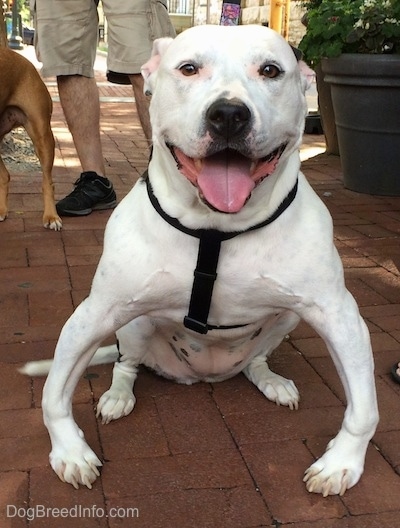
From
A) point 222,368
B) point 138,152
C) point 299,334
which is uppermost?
point 222,368

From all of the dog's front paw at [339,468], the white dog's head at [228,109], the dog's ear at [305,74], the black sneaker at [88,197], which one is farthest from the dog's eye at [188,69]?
the black sneaker at [88,197]

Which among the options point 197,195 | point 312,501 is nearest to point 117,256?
point 197,195

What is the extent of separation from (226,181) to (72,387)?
849 millimetres

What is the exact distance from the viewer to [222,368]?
276 cm

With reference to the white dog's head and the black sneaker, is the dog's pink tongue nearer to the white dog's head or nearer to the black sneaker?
the white dog's head

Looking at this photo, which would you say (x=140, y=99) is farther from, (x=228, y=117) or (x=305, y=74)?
(x=228, y=117)

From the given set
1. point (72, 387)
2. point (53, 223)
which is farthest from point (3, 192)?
point (72, 387)

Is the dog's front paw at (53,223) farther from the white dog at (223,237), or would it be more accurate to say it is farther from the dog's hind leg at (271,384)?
the white dog at (223,237)

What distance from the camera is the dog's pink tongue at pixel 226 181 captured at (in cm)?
197

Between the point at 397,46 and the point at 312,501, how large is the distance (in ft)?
14.5

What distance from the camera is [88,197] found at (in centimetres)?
519

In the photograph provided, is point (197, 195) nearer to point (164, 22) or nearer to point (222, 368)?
point (222, 368)

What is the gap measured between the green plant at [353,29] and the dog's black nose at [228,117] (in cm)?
417

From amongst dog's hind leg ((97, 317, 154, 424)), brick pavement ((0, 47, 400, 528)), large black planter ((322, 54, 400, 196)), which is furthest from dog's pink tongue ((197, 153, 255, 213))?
large black planter ((322, 54, 400, 196))
